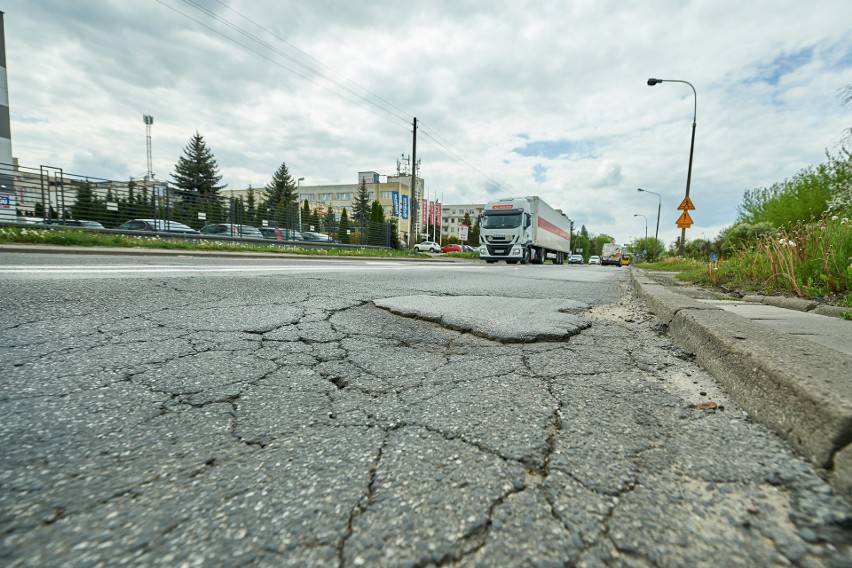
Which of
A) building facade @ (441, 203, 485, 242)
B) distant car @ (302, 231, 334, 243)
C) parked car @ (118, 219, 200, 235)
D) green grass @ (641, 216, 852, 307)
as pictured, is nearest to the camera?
green grass @ (641, 216, 852, 307)

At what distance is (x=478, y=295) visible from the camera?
16.9 feet

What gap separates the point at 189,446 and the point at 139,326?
182cm

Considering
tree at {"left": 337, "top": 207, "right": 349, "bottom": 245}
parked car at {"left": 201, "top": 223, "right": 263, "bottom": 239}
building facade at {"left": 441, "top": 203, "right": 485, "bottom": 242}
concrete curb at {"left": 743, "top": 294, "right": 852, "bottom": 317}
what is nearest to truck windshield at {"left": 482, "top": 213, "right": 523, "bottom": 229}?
tree at {"left": 337, "top": 207, "right": 349, "bottom": 245}

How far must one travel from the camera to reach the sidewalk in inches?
44.7

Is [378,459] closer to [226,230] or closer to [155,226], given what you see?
[155,226]

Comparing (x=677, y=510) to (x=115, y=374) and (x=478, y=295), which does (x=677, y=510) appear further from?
(x=478, y=295)

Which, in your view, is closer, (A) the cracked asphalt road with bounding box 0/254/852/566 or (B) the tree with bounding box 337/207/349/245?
(A) the cracked asphalt road with bounding box 0/254/852/566

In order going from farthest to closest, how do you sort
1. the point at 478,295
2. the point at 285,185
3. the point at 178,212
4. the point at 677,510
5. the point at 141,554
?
the point at 285,185 → the point at 178,212 → the point at 478,295 → the point at 677,510 → the point at 141,554

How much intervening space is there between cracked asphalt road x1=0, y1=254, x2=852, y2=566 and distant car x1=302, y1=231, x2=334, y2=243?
24.4 meters

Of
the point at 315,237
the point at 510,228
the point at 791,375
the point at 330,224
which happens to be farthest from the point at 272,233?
the point at 791,375

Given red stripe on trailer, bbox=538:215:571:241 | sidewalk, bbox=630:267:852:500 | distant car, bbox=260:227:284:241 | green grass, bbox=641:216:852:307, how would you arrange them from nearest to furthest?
sidewalk, bbox=630:267:852:500
green grass, bbox=641:216:852:307
distant car, bbox=260:227:284:241
red stripe on trailer, bbox=538:215:571:241

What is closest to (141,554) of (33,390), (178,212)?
(33,390)

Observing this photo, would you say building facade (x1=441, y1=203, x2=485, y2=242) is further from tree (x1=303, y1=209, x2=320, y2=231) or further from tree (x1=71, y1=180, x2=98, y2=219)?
tree (x1=71, y1=180, x2=98, y2=219)

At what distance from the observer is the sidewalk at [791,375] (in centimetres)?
113
